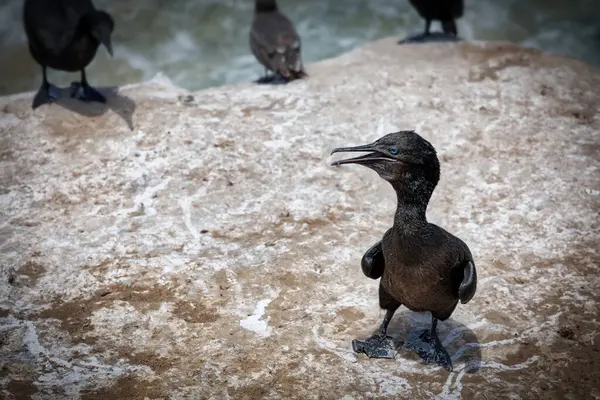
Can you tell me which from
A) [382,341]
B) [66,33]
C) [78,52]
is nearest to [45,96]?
[78,52]

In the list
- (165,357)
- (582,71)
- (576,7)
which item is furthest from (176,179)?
(576,7)

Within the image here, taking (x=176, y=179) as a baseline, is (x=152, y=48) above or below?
below

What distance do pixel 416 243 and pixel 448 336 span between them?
34.4 inches

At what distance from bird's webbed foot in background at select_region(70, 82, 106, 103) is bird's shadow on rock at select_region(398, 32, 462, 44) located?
371 centimetres

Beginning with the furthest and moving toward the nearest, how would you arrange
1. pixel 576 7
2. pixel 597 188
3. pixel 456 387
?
1. pixel 576 7
2. pixel 597 188
3. pixel 456 387

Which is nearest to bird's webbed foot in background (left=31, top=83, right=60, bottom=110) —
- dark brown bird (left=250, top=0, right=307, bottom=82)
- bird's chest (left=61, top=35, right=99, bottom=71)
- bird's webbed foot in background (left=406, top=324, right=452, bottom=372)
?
bird's chest (left=61, top=35, right=99, bottom=71)

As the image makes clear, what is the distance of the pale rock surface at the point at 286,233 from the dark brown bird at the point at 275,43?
0.29m

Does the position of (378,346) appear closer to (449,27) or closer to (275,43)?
(275,43)

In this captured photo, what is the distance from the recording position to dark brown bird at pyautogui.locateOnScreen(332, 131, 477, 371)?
4320 mm

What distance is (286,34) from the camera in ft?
30.0

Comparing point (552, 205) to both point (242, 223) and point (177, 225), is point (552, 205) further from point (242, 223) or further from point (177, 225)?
point (177, 225)

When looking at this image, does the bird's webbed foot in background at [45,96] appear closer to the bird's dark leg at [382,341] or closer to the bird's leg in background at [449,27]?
the bird's dark leg at [382,341]

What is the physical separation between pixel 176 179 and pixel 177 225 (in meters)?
0.63

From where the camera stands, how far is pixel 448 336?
492cm
